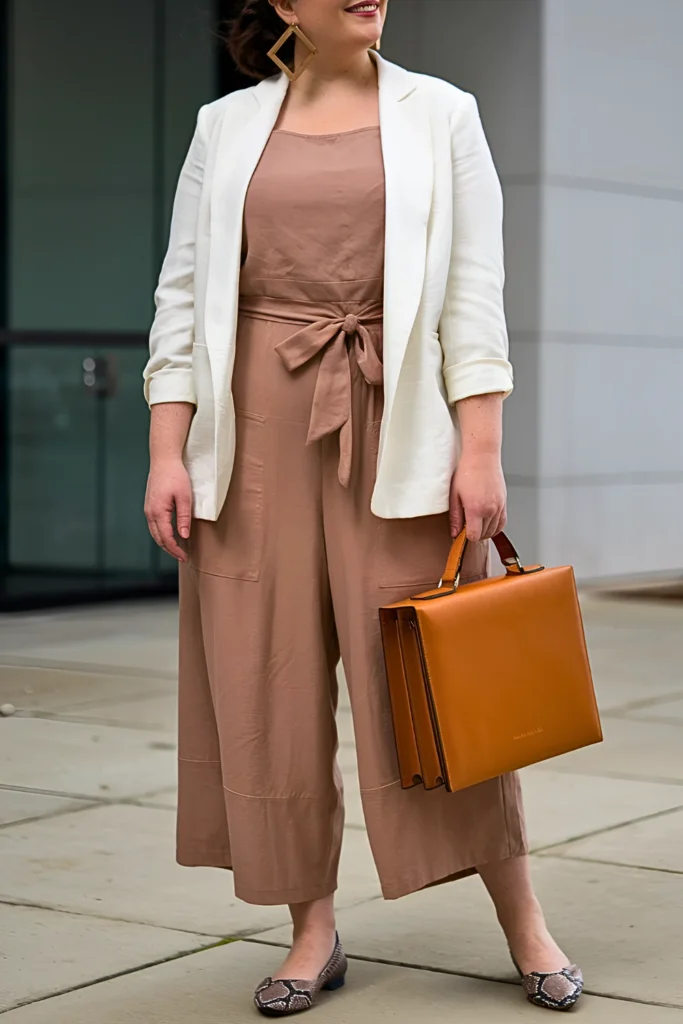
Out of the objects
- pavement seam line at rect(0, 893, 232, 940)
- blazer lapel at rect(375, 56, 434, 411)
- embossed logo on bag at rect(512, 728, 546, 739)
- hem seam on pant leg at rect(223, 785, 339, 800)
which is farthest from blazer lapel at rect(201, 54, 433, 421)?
pavement seam line at rect(0, 893, 232, 940)

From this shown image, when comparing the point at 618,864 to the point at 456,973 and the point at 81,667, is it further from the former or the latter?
the point at 81,667

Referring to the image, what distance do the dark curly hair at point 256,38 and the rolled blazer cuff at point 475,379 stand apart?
736 millimetres

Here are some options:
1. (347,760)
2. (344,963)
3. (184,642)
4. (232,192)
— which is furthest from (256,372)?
(347,760)

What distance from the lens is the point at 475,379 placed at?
123 inches

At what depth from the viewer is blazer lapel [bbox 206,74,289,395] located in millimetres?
3137

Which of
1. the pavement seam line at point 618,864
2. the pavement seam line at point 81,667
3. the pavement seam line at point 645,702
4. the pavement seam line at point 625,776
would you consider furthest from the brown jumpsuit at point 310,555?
the pavement seam line at point 81,667

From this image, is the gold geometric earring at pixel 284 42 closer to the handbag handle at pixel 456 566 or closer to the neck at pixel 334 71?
the neck at pixel 334 71

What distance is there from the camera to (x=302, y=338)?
3.16m

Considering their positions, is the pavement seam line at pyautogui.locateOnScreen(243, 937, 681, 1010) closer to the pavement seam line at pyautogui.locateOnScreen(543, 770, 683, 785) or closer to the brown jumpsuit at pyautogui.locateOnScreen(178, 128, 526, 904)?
the brown jumpsuit at pyautogui.locateOnScreen(178, 128, 526, 904)

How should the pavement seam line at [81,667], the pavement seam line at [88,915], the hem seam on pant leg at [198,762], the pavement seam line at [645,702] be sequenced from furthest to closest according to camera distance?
the pavement seam line at [81,667] → the pavement seam line at [645,702] → the pavement seam line at [88,915] → the hem seam on pant leg at [198,762]

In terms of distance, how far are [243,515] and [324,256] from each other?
0.51m

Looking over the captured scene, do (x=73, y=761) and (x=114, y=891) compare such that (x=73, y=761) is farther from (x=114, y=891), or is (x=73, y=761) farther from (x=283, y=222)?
(x=283, y=222)

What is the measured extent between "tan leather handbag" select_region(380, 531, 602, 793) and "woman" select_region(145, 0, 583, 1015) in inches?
2.7

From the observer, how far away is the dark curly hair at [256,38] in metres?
3.34
